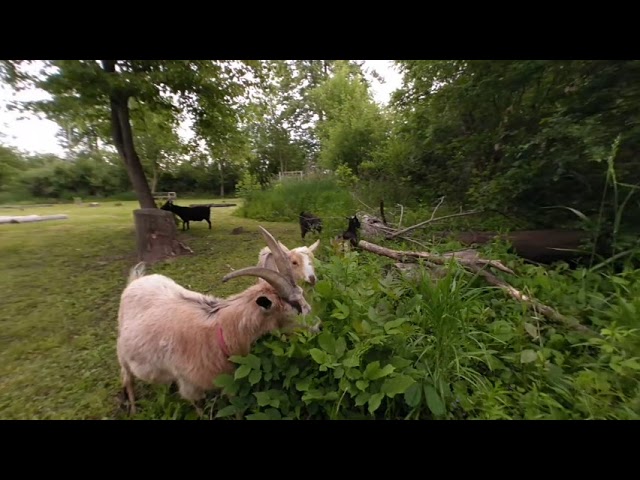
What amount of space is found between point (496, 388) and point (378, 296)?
93 cm

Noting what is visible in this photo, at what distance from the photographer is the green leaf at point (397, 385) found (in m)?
1.41

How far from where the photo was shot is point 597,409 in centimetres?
146

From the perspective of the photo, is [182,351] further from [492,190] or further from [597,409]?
[492,190]

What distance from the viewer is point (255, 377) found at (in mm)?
1585

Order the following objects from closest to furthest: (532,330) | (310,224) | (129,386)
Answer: (532,330) < (129,386) < (310,224)

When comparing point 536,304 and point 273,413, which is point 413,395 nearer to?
point 273,413

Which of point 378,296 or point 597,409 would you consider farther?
point 378,296

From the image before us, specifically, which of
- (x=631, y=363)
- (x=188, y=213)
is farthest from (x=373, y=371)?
(x=188, y=213)

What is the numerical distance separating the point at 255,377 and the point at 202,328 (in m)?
0.57

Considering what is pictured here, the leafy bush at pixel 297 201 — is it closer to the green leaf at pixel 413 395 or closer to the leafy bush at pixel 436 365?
the leafy bush at pixel 436 365

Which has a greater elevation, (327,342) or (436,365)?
(327,342)

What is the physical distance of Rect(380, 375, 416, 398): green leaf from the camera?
1.41 m

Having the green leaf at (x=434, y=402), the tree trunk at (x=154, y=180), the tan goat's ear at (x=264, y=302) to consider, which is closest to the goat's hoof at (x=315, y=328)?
the tan goat's ear at (x=264, y=302)
